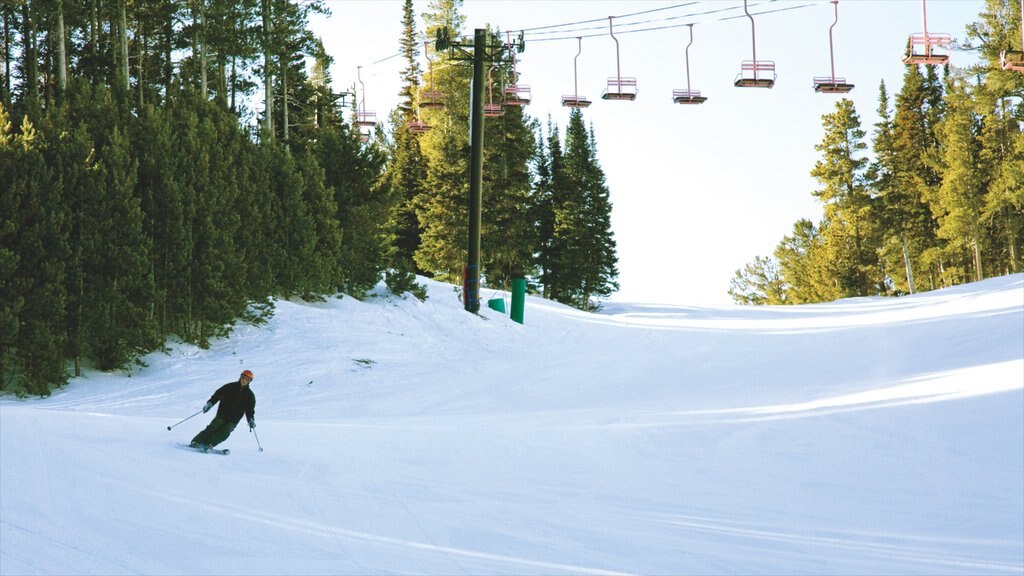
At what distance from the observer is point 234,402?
1086cm

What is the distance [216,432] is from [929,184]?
187ft

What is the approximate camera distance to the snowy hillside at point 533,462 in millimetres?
7105

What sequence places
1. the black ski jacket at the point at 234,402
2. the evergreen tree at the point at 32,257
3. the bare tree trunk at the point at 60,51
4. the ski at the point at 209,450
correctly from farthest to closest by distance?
the bare tree trunk at the point at 60,51, the evergreen tree at the point at 32,257, the black ski jacket at the point at 234,402, the ski at the point at 209,450

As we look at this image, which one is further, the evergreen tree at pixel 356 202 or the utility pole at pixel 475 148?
the utility pole at pixel 475 148

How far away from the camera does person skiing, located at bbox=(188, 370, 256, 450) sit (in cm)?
1046

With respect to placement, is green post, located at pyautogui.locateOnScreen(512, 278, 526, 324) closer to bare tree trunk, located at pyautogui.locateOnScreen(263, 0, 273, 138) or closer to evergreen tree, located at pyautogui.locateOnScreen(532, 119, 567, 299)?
bare tree trunk, located at pyautogui.locateOnScreen(263, 0, 273, 138)

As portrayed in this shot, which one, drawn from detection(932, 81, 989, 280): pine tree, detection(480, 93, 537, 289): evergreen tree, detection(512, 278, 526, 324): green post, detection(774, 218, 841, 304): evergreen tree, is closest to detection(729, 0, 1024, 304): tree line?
detection(932, 81, 989, 280): pine tree

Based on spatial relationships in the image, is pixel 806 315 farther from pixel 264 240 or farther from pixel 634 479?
pixel 634 479

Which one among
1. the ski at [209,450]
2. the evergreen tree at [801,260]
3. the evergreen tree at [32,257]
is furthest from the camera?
the evergreen tree at [801,260]

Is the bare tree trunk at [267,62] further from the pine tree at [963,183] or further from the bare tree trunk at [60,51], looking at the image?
the pine tree at [963,183]

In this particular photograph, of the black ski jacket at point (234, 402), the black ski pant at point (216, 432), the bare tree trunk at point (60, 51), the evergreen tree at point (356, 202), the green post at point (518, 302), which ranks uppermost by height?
the bare tree trunk at point (60, 51)

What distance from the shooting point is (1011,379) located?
1392 centimetres

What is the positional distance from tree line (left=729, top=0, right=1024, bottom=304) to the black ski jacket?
45310 mm

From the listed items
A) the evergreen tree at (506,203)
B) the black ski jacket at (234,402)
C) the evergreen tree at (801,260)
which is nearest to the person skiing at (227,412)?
the black ski jacket at (234,402)
